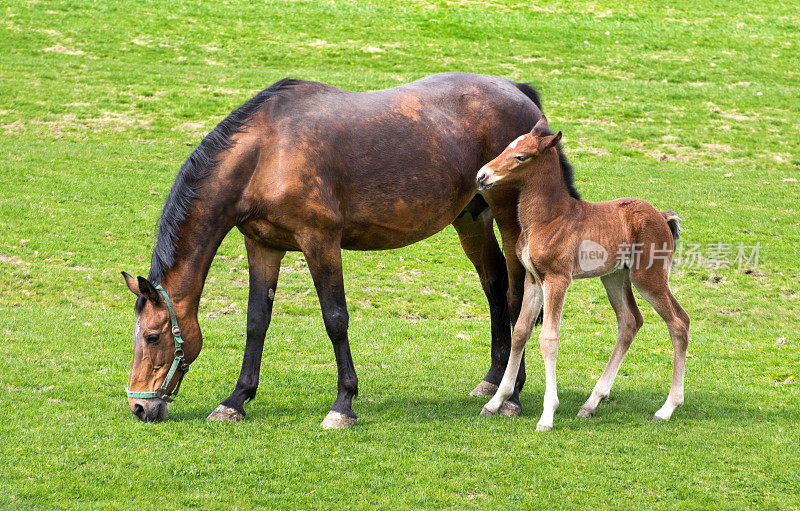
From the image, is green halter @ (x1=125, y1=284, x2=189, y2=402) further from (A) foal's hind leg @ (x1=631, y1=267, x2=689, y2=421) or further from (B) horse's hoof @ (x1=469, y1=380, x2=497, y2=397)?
(A) foal's hind leg @ (x1=631, y1=267, x2=689, y2=421)

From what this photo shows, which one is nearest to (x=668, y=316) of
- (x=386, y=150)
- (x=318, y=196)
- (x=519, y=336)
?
(x=519, y=336)

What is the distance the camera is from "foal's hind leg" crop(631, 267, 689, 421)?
24.4 ft

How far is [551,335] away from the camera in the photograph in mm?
7164

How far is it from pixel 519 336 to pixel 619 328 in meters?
1.01

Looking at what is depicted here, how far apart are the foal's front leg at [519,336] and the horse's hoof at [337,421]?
1354mm

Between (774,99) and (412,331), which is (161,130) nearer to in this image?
(412,331)

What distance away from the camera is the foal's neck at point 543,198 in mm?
7324

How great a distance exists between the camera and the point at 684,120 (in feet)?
76.1

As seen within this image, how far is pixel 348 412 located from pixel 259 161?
234cm

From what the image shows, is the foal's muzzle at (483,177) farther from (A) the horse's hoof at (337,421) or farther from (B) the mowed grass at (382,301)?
(A) the horse's hoof at (337,421)

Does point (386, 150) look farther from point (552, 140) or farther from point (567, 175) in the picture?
point (567, 175)

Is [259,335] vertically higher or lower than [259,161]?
lower

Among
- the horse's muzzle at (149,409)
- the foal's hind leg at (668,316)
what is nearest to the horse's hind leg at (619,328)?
the foal's hind leg at (668,316)

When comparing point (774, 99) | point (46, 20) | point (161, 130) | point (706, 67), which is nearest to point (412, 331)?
Answer: point (161, 130)
